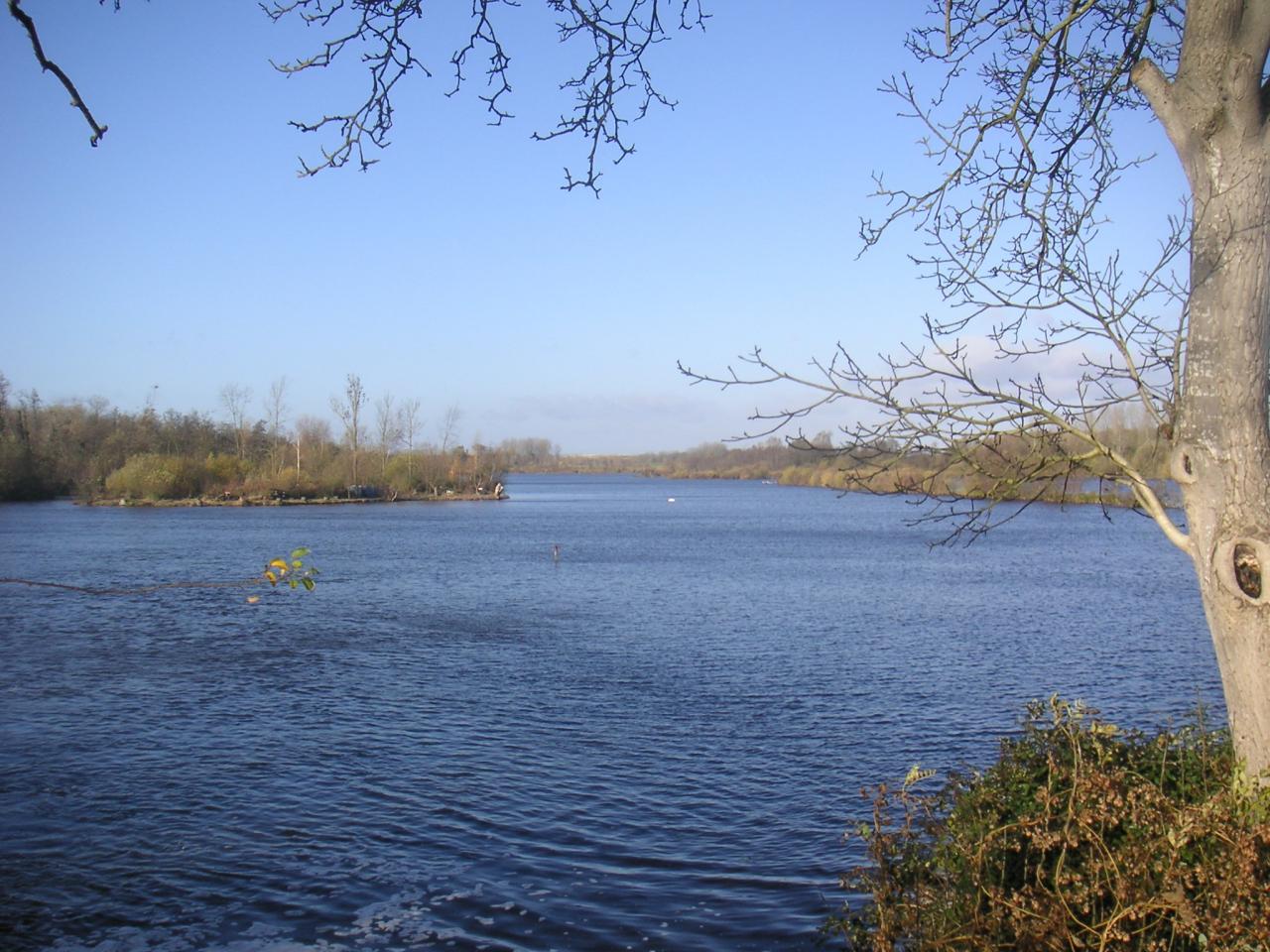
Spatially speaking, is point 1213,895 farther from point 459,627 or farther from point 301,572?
point 459,627

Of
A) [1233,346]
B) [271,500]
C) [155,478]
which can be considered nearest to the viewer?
[1233,346]

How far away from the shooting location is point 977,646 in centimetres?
2092

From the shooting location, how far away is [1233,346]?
195 inches

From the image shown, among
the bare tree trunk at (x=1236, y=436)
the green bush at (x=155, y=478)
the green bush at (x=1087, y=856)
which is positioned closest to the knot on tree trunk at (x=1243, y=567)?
the bare tree trunk at (x=1236, y=436)

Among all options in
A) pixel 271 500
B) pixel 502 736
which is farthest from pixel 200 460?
pixel 502 736

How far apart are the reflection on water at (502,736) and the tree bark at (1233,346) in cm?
467

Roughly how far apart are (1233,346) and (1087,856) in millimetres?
2567

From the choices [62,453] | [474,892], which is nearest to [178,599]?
[474,892]

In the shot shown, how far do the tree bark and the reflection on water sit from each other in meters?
4.67

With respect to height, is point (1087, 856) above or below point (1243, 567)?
below

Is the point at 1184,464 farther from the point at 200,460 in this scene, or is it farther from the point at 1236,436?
the point at 200,460

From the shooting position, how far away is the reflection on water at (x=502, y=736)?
8.84m

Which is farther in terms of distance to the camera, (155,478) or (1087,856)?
(155,478)

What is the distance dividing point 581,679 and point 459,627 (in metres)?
6.67
